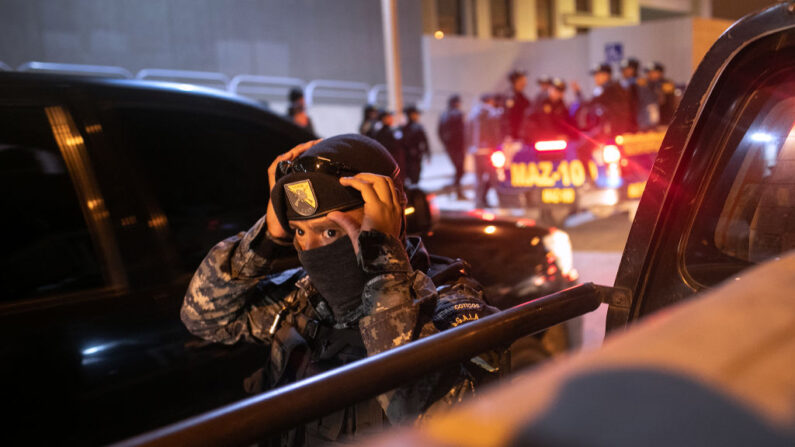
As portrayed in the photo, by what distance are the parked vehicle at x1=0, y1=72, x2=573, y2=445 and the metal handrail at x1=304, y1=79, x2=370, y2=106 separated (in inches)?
585

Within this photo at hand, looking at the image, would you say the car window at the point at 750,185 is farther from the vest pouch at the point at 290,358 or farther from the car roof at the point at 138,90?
the car roof at the point at 138,90

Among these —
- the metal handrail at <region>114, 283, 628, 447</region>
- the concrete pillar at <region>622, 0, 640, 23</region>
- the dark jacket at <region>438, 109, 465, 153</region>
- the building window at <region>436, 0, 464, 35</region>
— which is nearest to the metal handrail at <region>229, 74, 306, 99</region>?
the dark jacket at <region>438, 109, 465, 153</region>

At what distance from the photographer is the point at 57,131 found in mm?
2045

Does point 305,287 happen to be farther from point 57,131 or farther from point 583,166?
point 583,166

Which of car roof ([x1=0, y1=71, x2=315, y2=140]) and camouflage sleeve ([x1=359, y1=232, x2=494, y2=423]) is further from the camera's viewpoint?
car roof ([x1=0, y1=71, x2=315, y2=140])

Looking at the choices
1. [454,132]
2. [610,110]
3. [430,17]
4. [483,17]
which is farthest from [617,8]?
[610,110]

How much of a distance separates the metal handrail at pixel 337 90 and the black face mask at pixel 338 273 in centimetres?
1570

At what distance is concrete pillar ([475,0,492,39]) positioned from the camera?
26.6m

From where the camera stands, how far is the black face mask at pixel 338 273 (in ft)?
5.43

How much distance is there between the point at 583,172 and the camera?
743 cm

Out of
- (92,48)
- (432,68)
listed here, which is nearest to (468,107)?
(432,68)

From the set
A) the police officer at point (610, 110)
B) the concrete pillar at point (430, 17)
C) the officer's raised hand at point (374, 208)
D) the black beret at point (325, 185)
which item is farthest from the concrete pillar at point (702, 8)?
the officer's raised hand at point (374, 208)

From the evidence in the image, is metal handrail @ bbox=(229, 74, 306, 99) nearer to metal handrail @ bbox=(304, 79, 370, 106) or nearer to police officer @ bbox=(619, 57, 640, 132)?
metal handrail @ bbox=(304, 79, 370, 106)

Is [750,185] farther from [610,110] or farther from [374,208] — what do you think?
[610,110]
